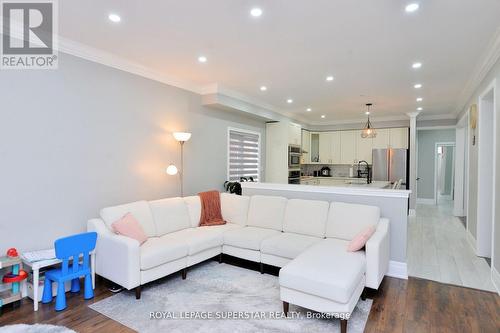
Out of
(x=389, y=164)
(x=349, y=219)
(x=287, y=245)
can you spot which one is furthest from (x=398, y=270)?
(x=389, y=164)

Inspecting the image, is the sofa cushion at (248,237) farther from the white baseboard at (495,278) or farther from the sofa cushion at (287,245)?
the white baseboard at (495,278)

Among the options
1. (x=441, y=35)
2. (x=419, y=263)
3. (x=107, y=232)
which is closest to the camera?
(x=441, y=35)

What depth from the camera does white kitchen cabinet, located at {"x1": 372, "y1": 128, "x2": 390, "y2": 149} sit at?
8.15 m

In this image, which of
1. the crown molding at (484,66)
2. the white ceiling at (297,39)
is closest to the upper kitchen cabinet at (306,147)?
the white ceiling at (297,39)

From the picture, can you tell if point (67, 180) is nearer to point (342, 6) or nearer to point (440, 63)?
point (342, 6)

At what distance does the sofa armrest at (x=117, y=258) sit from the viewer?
2881 millimetres

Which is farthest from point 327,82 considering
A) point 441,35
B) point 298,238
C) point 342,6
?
point 298,238

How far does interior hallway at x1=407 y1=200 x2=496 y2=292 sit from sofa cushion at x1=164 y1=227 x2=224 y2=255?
262 centimetres

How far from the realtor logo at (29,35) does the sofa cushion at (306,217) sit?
348 centimetres

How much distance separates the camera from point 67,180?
3350mm

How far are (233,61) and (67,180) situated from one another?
2.59m

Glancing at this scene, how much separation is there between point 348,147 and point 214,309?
7.20 meters

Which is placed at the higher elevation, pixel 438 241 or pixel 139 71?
pixel 139 71

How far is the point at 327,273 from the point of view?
245 centimetres
